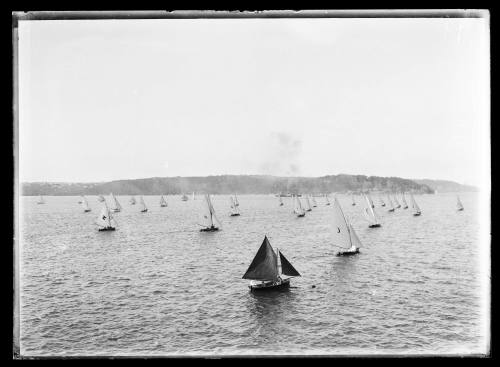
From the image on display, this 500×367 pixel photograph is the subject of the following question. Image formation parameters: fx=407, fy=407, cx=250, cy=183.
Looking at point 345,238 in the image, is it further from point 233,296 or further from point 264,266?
point 233,296

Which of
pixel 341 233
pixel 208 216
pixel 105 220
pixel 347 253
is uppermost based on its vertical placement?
pixel 208 216

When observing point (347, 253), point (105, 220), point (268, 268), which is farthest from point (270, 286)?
point (105, 220)

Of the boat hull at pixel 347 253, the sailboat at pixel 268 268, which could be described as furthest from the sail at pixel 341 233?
the sailboat at pixel 268 268

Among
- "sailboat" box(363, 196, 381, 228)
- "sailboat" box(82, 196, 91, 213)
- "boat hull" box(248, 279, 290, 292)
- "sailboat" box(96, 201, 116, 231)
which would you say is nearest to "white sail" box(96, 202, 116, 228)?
"sailboat" box(96, 201, 116, 231)

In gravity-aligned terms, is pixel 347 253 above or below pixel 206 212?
below

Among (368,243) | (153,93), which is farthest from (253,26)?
(368,243)

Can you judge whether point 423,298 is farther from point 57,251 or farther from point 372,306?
point 57,251
